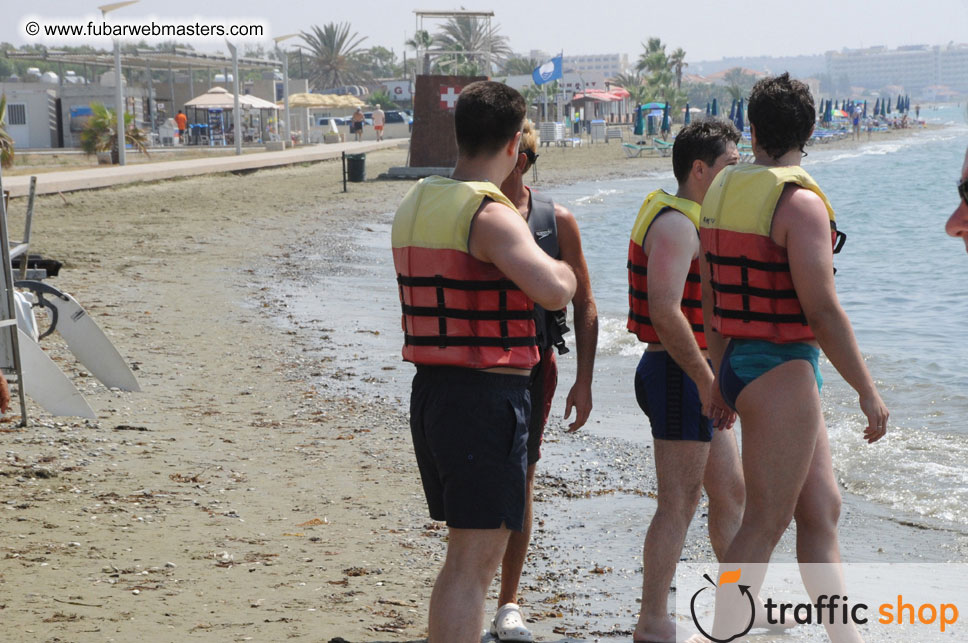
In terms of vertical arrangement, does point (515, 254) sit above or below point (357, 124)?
below

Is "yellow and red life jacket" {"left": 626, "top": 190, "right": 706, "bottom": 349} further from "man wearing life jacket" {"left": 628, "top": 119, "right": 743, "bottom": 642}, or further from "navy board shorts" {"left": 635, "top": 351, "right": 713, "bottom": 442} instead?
"navy board shorts" {"left": 635, "top": 351, "right": 713, "bottom": 442}

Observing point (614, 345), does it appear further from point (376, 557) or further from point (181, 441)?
point (376, 557)

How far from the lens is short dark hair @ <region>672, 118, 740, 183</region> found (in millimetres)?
3609

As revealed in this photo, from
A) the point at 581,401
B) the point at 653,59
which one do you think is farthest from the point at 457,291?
the point at 653,59

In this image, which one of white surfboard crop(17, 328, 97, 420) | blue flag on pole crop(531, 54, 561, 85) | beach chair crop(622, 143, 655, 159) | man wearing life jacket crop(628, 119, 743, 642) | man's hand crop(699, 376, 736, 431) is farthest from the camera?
beach chair crop(622, 143, 655, 159)

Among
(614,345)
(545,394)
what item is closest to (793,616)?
(545,394)

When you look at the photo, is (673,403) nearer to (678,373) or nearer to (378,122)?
(678,373)

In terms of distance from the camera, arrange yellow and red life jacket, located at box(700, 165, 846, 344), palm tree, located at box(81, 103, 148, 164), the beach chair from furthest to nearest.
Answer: the beach chair
palm tree, located at box(81, 103, 148, 164)
yellow and red life jacket, located at box(700, 165, 846, 344)

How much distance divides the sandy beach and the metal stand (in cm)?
32

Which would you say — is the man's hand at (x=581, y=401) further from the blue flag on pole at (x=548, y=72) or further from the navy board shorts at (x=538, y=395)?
the blue flag on pole at (x=548, y=72)

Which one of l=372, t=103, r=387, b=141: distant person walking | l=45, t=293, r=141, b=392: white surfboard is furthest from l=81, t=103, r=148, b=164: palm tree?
l=45, t=293, r=141, b=392: white surfboard

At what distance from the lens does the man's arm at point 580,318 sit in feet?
12.1

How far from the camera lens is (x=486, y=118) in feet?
9.52

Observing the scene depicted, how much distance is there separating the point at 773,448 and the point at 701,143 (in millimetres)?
1160
